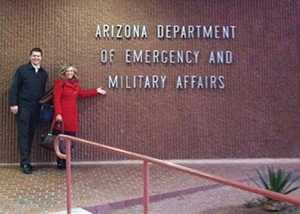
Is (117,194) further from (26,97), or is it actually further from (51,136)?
(26,97)

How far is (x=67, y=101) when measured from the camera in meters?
8.83

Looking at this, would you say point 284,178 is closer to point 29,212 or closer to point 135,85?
point 29,212

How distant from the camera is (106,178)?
23.1ft

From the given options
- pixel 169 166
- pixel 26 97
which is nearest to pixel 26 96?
pixel 26 97

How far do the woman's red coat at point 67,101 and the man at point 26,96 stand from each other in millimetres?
271

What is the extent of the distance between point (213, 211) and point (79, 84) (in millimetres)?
3868

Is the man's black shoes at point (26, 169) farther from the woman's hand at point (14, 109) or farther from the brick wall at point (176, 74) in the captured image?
the woman's hand at point (14, 109)

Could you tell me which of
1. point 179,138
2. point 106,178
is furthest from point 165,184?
Result: point 179,138

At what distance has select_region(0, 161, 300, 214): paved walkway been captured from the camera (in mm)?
5598

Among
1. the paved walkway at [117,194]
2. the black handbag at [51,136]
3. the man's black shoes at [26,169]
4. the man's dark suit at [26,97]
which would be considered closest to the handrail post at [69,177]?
the paved walkway at [117,194]

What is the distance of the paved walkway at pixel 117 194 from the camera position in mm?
5598

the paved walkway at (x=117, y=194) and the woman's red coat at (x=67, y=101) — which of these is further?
the woman's red coat at (x=67, y=101)

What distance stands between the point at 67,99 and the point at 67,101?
0.10ft

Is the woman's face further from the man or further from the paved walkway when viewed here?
the paved walkway
